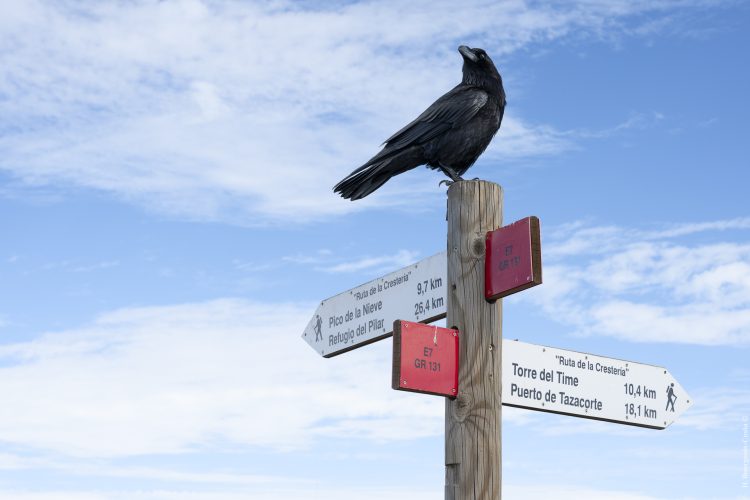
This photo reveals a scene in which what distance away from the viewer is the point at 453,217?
365 cm

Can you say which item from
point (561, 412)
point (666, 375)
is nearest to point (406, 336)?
point (561, 412)

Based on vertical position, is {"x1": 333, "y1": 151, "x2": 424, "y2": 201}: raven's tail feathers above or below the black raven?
below

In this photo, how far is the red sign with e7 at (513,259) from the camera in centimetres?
328

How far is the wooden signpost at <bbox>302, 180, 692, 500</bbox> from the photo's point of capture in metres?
3.33

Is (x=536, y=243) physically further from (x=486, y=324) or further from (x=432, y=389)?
(x=432, y=389)

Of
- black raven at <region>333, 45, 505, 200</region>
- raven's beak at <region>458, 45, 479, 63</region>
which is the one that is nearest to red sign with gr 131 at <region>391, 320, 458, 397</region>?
black raven at <region>333, 45, 505, 200</region>

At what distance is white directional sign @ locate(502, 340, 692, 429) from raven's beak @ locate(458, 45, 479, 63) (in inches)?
112

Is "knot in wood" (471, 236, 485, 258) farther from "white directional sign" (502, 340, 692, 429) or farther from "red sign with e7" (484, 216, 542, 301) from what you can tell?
"white directional sign" (502, 340, 692, 429)

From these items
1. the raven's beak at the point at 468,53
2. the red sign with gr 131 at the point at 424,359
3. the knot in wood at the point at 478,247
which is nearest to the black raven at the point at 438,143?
the raven's beak at the point at 468,53

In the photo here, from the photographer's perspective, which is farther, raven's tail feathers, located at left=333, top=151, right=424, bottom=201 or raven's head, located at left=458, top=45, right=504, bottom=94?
raven's head, located at left=458, top=45, right=504, bottom=94

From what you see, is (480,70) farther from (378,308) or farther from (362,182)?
(378,308)

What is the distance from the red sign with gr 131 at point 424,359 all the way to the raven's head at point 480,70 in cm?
310

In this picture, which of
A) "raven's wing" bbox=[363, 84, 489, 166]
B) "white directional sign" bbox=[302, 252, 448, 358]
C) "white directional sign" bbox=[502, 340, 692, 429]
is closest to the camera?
"white directional sign" bbox=[502, 340, 692, 429]

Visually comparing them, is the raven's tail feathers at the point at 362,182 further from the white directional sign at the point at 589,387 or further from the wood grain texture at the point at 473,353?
the white directional sign at the point at 589,387
